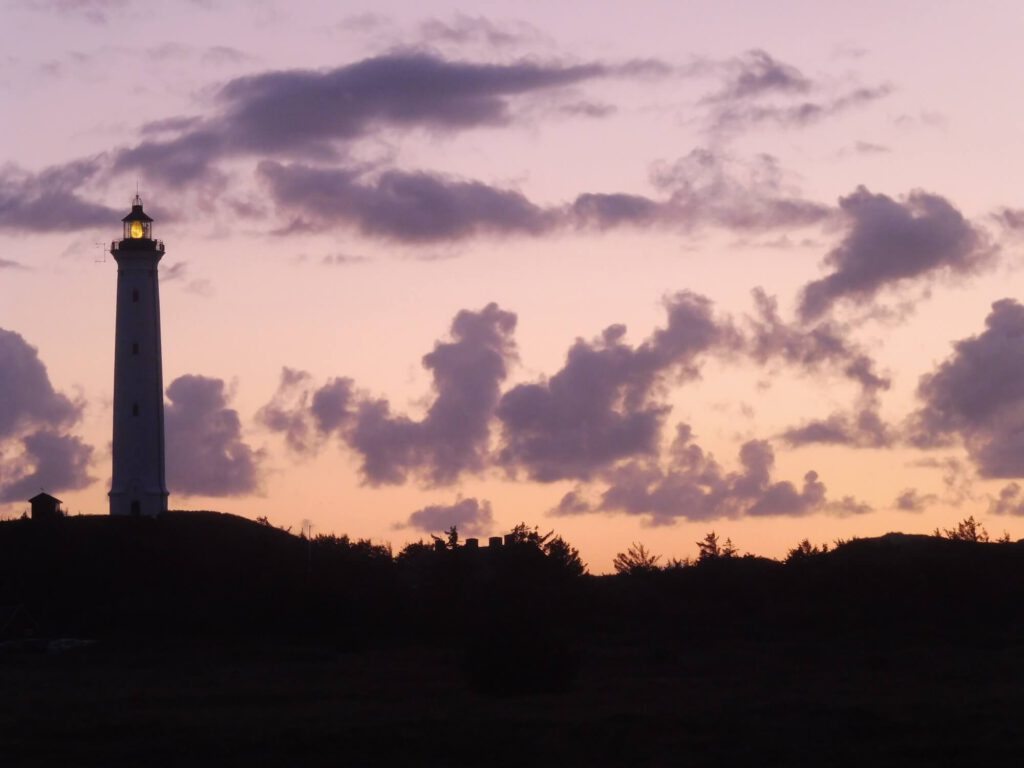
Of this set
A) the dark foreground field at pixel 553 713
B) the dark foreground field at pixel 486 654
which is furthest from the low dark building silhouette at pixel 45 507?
the dark foreground field at pixel 553 713

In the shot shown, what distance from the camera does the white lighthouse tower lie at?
68.3 metres

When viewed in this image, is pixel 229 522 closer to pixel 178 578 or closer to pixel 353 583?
pixel 178 578

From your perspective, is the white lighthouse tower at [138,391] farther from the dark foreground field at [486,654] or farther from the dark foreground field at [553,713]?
the dark foreground field at [553,713]

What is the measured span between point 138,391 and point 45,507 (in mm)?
8668

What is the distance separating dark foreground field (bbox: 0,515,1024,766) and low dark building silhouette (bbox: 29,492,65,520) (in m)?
1.47

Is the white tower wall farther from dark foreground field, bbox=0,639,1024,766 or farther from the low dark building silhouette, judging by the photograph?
dark foreground field, bbox=0,639,1024,766

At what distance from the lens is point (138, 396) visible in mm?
68375

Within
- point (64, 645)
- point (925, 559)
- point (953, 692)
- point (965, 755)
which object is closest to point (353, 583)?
point (64, 645)

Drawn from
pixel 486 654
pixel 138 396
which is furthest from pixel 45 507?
pixel 486 654

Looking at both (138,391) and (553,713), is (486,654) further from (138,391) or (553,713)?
(138,391)

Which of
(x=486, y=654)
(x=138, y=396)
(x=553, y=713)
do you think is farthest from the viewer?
(x=138, y=396)

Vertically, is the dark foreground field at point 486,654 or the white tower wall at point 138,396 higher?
the white tower wall at point 138,396

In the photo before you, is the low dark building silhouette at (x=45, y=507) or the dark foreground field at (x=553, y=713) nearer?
the dark foreground field at (x=553, y=713)

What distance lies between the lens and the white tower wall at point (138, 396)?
224 feet
